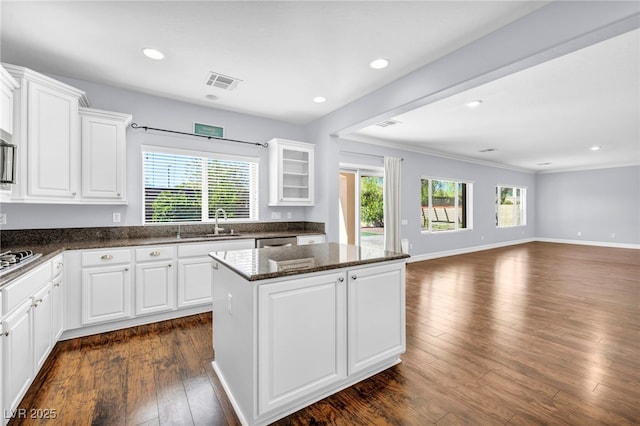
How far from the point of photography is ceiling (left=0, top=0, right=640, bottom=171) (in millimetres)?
2166

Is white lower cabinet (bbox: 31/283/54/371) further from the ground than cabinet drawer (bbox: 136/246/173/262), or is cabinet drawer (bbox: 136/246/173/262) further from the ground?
cabinet drawer (bbox: 136/246/173/262)

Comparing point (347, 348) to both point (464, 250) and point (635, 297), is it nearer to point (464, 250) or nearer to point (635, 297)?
point (635, 297)

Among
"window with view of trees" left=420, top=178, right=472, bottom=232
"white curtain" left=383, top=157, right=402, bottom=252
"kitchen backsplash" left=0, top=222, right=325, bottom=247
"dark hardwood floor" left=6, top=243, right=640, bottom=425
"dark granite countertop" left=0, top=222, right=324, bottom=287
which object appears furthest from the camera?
"window with view of trees" left=420, top=178, right=472, bottom=232

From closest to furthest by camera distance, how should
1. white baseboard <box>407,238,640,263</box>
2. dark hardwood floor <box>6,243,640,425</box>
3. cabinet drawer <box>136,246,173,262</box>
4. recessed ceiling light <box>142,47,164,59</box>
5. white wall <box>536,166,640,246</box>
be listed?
dark hardwood floor <box>6,243,640,425</box>, recessed ceiling light <box>142,47,164,59</box>, cabinet drawer <box>136,246,173,262</box>, white baseboard <box>407,238,640,263</box>, white wall <box>536,166,640,246</box>

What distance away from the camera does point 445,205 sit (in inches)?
303

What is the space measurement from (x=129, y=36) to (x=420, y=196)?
6112 mm

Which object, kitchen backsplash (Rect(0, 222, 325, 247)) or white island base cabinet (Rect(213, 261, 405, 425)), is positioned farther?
kitchen backsplash (Rect(0, 222, 325, 247))

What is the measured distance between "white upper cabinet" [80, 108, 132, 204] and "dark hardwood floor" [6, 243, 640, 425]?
1518 mm

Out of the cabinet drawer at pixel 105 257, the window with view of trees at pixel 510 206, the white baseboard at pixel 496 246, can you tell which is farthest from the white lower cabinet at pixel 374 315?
the window with view of trees at pixel 510 206

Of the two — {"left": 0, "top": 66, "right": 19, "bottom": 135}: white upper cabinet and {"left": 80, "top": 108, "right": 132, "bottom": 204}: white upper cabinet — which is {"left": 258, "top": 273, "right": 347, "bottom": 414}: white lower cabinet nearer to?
{"left": 0, "top": 66, "right": 19, "bottom": 135}: white upper cabinet

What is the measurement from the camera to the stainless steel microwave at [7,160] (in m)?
2.23

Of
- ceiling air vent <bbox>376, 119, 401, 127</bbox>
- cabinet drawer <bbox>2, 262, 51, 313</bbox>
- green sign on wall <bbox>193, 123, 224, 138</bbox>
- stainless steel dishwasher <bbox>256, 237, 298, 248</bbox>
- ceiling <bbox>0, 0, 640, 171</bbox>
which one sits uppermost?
ceiling air vent <bbox>376, 119, 401, 127</bbox>

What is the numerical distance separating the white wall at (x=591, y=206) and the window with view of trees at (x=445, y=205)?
4722 mm

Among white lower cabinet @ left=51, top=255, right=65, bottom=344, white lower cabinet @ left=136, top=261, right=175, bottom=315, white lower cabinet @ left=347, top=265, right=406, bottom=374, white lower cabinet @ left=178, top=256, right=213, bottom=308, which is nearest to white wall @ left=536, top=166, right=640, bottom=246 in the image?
white lower cabinet @ left=347, top=265, right=406, bottom=374
